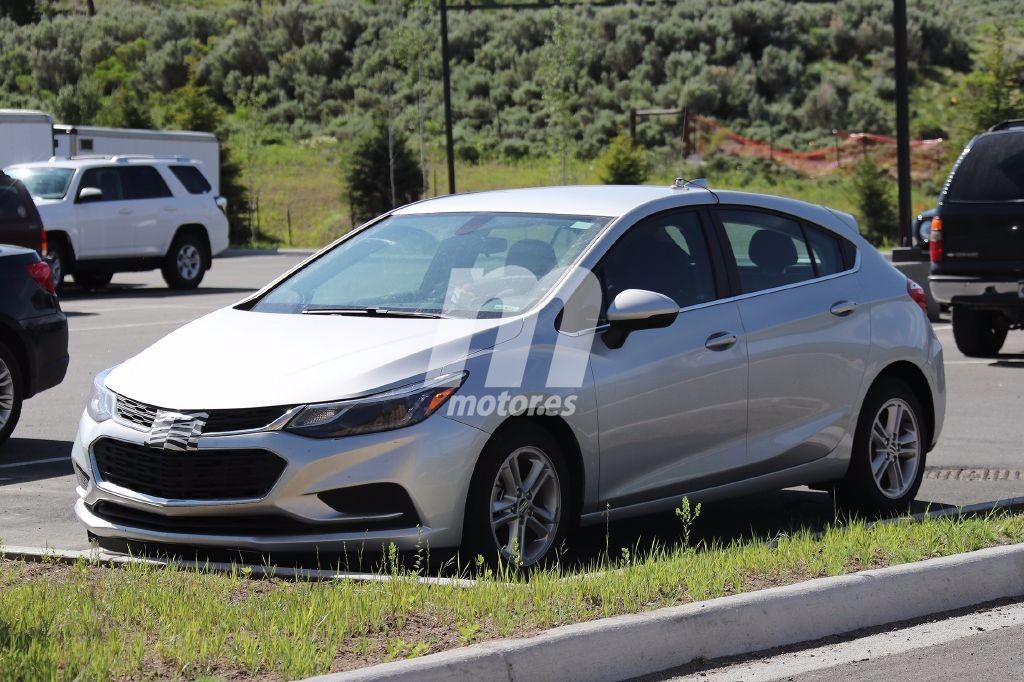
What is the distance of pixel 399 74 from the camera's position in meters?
69.1

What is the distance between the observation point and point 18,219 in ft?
59.7

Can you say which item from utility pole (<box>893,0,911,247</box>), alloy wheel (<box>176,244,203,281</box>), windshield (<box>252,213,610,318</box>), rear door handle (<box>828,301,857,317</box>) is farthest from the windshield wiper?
alloy wheel (<box>176,244,203,281</box>)

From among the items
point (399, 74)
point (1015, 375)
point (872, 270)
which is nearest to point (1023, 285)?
point (1015, 375)

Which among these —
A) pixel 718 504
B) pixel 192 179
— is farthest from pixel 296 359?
pixel 192 179

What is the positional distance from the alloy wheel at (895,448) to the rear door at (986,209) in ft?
22.4

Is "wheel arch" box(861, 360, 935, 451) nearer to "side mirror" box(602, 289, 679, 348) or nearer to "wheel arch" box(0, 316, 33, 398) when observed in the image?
"side mirror" box(602, 289, 679, 348)

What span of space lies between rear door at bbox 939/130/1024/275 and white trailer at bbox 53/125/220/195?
1973 centimetres

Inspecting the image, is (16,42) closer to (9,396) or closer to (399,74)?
(399,74)

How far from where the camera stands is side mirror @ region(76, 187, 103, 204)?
78.2 ft

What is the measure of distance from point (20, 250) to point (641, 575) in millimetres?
6285

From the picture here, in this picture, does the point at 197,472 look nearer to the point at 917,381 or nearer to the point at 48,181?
the point at 917,381

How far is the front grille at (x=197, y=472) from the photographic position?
19.8 feet

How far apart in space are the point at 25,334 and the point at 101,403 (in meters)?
3.81

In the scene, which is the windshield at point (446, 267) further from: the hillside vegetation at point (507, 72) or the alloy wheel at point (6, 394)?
the hillside vegetation at point (507, 72)
